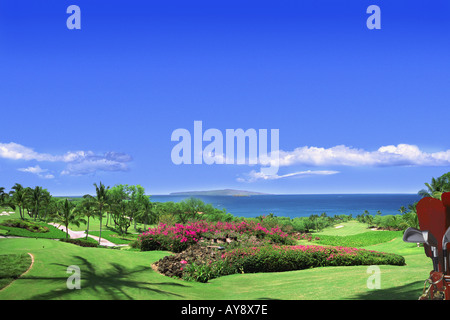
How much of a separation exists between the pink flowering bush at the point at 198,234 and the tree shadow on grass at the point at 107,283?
6111 mm

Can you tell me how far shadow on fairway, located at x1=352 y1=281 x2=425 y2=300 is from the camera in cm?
611

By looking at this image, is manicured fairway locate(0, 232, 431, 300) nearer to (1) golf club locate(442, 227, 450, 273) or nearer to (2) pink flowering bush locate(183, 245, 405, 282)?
(2) pink flowering bush locate(183, 245, 405, 282)

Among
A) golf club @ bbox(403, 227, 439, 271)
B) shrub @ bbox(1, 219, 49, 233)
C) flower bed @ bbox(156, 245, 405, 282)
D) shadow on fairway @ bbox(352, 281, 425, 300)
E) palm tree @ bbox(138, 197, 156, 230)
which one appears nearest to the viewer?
golf club @ bbox(403, 227, 439, 271)

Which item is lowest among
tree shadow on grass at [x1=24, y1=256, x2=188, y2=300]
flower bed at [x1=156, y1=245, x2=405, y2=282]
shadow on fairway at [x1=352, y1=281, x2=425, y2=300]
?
flower bed at [x1=156, y1=245, x2=405, y2=282]

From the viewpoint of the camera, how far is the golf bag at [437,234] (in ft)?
11.1

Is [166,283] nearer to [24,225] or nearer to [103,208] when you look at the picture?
[24,225]

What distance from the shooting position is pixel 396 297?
614cm

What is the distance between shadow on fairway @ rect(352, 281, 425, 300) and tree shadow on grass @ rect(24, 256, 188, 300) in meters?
4.25

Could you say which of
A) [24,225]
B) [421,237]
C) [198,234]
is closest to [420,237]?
[421,237]

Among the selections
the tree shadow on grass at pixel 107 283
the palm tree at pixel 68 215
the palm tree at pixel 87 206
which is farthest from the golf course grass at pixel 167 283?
the palm tree at pixel 87 206

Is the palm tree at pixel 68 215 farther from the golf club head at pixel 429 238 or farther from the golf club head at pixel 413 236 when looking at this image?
the golf club head at pixel 429 238

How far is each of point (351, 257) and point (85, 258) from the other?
31.5 ft

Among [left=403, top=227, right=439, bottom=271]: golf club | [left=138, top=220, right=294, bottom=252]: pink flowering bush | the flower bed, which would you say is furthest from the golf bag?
[left=138, top=220, right=294, bottom=252]: pink flowering bush
